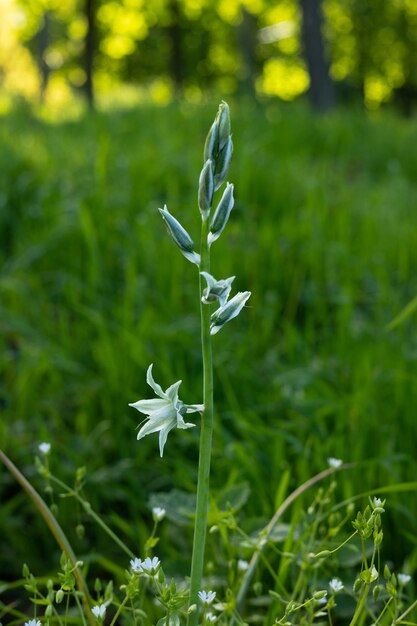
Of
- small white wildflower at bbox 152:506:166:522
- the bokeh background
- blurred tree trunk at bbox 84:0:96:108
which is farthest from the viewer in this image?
blurred tree trunk at bbox 84:0:96:108

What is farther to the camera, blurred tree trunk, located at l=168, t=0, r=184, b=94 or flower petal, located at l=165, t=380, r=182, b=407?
blurred tree trunk, located at l=168, t=0, r=184, b=94

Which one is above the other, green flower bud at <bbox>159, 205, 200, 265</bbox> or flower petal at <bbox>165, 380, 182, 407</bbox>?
green flower bud at <bbox>159, 205, 200, 265</bbox>

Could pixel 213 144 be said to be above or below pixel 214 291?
above

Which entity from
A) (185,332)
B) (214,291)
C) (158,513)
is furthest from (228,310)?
(185,332)

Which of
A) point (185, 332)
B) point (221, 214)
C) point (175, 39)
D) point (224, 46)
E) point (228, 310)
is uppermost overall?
point (224, 46)

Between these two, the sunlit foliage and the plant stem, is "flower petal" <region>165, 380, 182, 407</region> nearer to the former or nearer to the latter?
the plant stem

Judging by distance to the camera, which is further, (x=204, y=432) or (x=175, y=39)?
(x=175, y=39)

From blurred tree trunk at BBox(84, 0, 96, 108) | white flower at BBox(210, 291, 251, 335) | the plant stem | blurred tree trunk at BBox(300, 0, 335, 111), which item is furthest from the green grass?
blurred tree trunk at BBox(84, 0, 96, 108)

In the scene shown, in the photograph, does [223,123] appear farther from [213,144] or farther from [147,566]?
[147,566]
